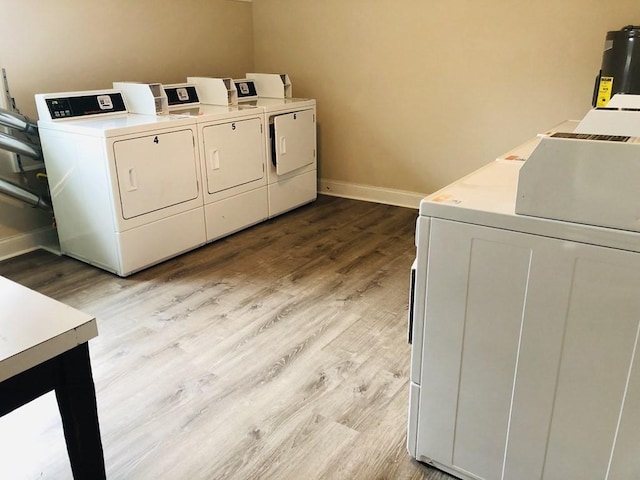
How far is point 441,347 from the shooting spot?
1.55 metres

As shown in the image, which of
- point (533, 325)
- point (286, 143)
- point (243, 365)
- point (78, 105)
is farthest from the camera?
point (286, 143)

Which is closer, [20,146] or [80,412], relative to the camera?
[80,412]

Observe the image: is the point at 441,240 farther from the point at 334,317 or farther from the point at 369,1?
the point at 369,1

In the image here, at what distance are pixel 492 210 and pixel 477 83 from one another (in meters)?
2.85

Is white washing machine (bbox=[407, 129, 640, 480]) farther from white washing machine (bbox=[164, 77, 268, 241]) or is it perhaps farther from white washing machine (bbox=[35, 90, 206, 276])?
white washing machine (bbox=[164, 77, 268, 241])

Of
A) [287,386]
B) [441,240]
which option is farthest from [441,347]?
[287,386]

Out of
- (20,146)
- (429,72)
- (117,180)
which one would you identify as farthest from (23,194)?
(429,72)

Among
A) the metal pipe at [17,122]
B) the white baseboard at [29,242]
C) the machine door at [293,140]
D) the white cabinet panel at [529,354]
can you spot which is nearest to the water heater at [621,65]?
the white cabinet panel at [529,354]

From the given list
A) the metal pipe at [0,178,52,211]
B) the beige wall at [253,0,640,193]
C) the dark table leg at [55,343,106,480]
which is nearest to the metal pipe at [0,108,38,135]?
the metal pipe at [0,178,52,211]

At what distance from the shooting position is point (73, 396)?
3.40 ft

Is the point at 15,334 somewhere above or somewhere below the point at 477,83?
below

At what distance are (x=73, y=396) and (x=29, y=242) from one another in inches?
113

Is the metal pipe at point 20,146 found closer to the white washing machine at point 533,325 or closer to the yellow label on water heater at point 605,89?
→ the white washing machine at point 533,325

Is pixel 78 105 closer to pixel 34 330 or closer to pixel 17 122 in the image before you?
pixel 17 122
